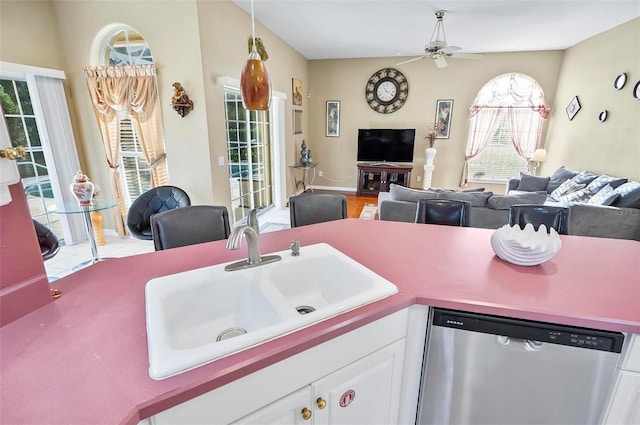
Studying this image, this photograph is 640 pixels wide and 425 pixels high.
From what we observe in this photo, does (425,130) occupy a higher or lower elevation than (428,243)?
higher

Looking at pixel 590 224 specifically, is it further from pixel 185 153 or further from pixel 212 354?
pixel 185 153

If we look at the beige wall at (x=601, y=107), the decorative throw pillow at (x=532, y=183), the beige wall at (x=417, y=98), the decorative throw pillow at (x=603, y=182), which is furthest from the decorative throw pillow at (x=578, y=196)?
the beige wall at (x=417, y=98)

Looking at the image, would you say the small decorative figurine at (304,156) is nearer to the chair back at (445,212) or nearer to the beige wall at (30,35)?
the beige wall at (30,35)

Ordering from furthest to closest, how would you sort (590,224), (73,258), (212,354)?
(73,258)
(590,224)
(212,354)

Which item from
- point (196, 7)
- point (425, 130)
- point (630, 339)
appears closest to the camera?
point (630, 339)

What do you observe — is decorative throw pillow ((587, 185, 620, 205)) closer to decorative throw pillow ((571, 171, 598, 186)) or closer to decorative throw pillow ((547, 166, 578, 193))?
decorative throw pillow ((571, 171, 598, 186))

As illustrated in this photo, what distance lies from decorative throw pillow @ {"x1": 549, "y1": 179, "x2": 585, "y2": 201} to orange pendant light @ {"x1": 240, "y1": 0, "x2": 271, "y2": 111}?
4.63m

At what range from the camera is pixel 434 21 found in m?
3.87

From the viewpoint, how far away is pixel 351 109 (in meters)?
6.39

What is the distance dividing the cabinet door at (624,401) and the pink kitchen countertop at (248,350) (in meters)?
0.20

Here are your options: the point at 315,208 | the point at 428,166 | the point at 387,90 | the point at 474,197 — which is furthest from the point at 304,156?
the point at 315,208

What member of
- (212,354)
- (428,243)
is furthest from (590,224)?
(212,354)

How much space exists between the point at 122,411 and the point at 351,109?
21.2 feet

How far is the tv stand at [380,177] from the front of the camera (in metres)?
6.07
